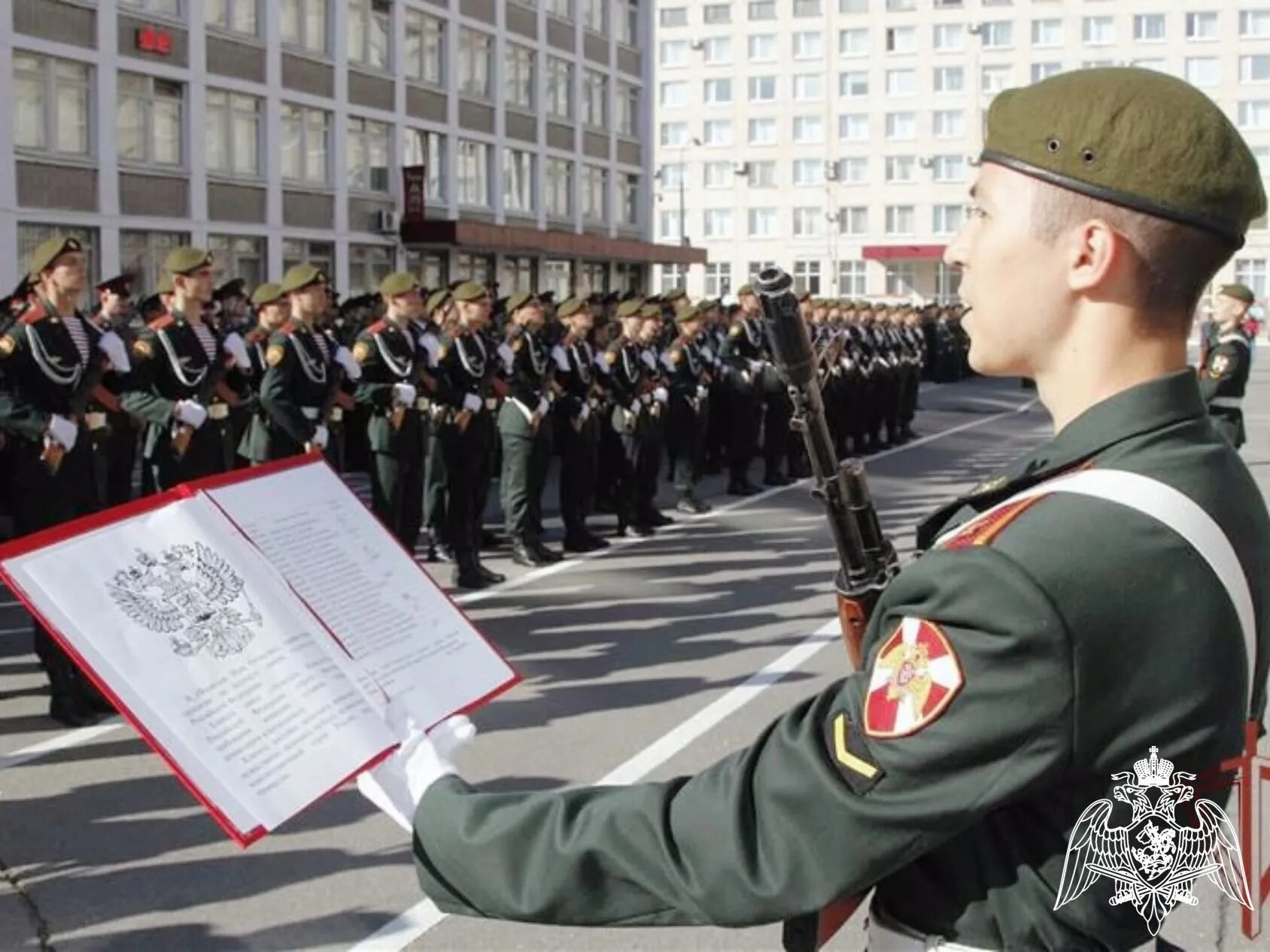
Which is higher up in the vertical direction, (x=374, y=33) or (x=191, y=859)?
(x=374, y=33)

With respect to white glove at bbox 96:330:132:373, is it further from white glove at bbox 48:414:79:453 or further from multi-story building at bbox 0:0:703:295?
multi-story building at bbox 0:0:703:295

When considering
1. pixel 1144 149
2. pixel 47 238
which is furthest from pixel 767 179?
pixel 1144 149

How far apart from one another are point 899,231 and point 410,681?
80.3 m

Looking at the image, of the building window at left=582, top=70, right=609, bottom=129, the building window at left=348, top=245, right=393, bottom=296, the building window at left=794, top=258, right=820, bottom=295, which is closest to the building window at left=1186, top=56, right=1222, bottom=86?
the building window at left=794, top=258, right=820, bottom=295

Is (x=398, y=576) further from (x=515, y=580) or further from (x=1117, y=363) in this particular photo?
(x=515, y=580)

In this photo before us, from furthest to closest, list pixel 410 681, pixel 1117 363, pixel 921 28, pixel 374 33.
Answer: pixel 921 28, pixel 374 33, pixel 410 681, pixel 1117 363

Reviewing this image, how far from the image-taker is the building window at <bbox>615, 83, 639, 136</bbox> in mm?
51438

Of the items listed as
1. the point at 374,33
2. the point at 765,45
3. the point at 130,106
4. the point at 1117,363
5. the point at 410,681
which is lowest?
the point at 410,681

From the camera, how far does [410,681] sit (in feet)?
6.51

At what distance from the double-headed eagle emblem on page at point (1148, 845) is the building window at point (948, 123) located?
262 ft

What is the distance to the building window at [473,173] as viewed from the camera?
134ft

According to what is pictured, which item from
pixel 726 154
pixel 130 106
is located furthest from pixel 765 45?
pixel 130 106

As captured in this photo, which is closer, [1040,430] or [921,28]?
[1040,430]

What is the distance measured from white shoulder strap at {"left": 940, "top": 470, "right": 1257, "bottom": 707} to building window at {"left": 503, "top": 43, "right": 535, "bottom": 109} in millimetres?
43121
